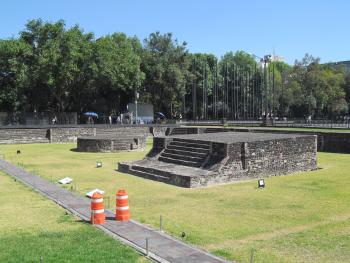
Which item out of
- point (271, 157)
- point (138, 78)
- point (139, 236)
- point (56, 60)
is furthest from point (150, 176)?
point (138, 78)

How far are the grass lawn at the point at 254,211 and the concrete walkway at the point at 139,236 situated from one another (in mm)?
509

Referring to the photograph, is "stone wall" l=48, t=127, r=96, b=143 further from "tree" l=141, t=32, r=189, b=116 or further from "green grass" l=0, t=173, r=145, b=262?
"green grass" l=0, t=173, r=145, b=262

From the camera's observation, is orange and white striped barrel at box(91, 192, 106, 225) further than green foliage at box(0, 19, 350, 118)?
No

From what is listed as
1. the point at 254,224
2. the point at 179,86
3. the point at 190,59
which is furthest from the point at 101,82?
Result: the point at 254,224

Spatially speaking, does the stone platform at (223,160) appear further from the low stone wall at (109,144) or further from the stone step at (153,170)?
the low stone wall at (109,144)

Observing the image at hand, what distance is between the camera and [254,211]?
1238 centimetres

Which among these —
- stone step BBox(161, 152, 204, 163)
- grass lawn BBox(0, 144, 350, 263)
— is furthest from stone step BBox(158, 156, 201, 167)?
grass lawn BBox(0, 144, 350, 263)

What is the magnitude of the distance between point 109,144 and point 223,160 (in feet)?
47.1

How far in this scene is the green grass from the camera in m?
8.27

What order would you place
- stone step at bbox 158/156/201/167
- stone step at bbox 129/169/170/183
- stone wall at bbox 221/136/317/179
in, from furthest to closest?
stone step at bbox 158/156/201/167 < stone wall at bbox 221/136/317/179 < stone step at bbox 129/169/170/183

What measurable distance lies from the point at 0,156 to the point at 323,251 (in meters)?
22.7

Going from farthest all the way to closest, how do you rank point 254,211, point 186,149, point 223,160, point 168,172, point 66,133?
point 66,133, point 186,149, point 223,160, point 168,172, point 254,211

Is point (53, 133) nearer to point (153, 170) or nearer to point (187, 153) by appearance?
point (187, 153)

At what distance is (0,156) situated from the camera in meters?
27.4
